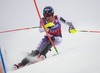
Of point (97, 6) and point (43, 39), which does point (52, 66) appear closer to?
point (43, 39)

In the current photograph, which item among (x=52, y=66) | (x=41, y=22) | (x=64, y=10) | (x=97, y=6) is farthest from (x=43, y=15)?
(x=97, y=6)

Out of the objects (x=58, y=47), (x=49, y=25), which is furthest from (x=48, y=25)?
(x=58, y=47)

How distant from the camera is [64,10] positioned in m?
1.01

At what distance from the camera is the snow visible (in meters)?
0.87

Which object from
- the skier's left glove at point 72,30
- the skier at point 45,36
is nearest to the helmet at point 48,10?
the skier at point 45,36

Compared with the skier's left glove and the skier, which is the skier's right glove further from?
the skier's left glove

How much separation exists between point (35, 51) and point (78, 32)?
10.3 inches

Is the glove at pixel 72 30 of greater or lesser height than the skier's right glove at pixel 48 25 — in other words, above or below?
below

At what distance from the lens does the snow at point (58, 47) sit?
0.87 meters

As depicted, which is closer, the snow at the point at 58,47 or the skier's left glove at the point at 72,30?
the snow at the point at 58,47

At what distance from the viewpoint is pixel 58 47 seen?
96 centimetres

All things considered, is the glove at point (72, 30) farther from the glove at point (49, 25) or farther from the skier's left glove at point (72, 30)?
the glove at point (49, 25)

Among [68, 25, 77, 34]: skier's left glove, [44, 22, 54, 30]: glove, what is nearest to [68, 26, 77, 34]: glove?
[68, 25, 77, 34]: skier's left glove

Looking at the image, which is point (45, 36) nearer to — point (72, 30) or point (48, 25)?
point (48, 25)
